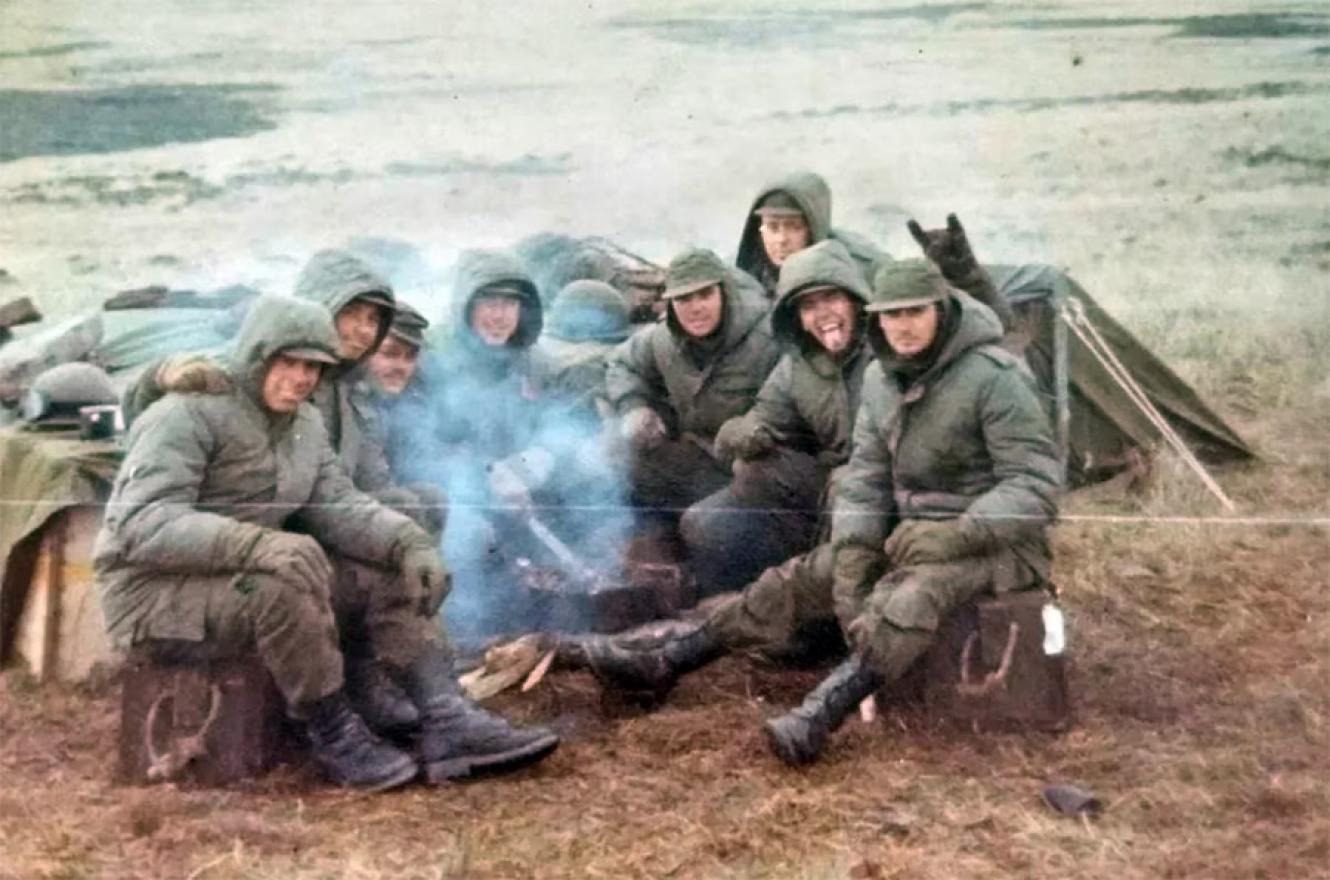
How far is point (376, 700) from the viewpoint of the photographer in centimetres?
386

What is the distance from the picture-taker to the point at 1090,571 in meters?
3.88

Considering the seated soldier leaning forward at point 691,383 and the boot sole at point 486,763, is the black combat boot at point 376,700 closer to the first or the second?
the boot sole at point 486,763

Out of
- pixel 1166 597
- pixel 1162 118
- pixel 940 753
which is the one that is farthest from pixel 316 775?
pixel 1162 118

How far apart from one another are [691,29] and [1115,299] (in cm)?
108

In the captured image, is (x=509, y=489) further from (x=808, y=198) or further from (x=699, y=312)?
(x=808, y=198)

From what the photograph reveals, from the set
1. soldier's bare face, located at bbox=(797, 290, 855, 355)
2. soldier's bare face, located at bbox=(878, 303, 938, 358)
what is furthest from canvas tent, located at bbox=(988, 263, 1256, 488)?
soldier's bare face, located at bbox=(797, 290, 855, 355)

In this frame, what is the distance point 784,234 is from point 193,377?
128 cm

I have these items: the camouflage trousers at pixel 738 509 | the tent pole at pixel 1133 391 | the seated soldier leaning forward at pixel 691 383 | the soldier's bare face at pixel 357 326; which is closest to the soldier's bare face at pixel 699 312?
the seated soldier leaning forward at pixel 691 383

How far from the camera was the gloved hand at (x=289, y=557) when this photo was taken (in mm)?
3682

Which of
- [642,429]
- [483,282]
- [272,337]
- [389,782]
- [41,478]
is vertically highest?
[483,282]

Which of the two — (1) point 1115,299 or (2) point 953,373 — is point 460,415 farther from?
(1) point 1115,299

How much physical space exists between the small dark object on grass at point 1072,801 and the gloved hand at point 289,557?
154 centimetres

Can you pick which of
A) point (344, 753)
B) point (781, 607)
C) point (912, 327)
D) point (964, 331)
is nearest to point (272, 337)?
point (344, 753)

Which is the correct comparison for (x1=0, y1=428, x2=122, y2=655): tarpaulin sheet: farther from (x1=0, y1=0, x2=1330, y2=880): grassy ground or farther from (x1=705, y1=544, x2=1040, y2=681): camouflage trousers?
(x1=705, y1=544, x2=1040, y2=681): camouflage trousers
